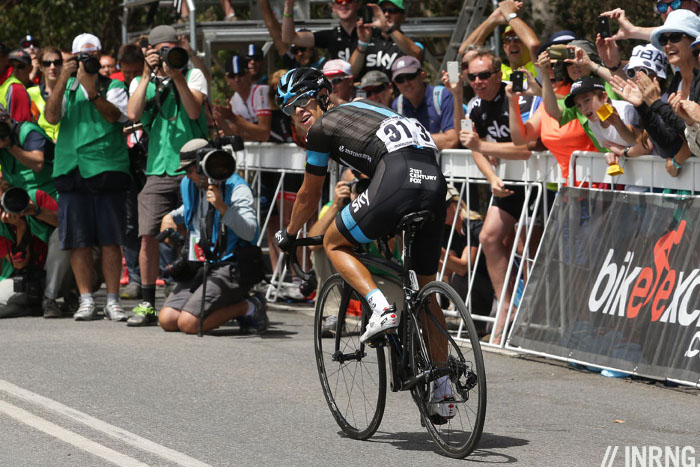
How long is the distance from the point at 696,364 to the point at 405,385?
2332 mm

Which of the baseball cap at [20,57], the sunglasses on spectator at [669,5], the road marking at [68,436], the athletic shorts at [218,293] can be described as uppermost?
the sunglasses on spectator at [669,5]

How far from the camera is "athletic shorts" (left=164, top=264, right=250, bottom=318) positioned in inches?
391

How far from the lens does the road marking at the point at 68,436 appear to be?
5789mm

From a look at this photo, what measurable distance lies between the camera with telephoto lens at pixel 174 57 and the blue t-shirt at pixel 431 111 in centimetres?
193

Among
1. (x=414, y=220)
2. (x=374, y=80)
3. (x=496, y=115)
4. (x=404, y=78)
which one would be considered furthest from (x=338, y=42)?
(x=414, y=220)

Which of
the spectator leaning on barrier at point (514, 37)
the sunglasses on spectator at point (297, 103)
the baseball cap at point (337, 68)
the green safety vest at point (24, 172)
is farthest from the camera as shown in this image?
the green safety vest at point (24, 172)

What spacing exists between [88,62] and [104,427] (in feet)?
16.1

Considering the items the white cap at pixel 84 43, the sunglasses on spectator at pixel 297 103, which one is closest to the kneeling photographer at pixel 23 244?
the white cap at pixel 84 43

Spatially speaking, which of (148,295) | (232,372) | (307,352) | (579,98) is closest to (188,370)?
(232,372)

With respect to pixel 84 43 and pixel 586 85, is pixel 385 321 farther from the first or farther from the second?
pixel 84 43

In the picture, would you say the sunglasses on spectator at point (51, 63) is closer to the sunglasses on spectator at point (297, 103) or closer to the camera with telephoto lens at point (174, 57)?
the camera with telephoto lens at point (174, 57)

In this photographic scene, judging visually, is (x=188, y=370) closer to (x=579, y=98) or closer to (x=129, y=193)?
(x=579, y=98)

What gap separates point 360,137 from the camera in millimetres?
6336

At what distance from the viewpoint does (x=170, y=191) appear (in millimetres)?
10914
